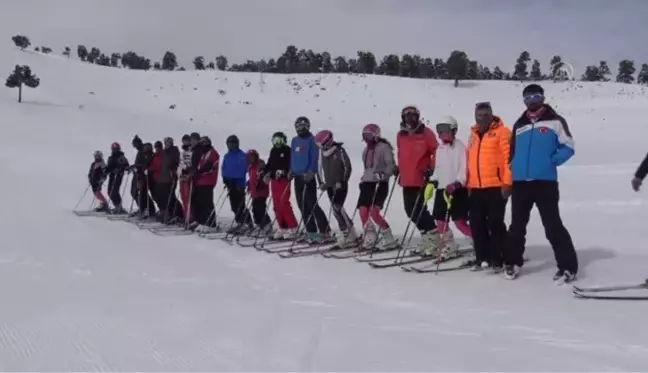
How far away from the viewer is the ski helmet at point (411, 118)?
852 centimetres

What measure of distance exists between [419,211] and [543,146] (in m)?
2.32

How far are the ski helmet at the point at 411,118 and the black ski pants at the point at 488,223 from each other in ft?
4.15

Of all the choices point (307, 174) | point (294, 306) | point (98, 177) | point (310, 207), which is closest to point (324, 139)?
point (307, 174)

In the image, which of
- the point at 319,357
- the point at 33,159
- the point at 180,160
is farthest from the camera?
the point at 33,159

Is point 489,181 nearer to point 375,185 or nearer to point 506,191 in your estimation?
point 506,191

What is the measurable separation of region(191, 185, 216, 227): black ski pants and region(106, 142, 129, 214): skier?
11.3 ft

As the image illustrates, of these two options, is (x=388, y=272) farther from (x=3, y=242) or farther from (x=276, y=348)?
(x=3, y=242)

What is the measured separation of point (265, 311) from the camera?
606 centimetres

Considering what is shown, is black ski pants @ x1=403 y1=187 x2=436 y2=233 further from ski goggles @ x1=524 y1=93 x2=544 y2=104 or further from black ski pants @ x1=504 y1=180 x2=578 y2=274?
ski goggles @ x1=524 y1=93 x2=544 y2=104

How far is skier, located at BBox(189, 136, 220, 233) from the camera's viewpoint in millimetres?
12570

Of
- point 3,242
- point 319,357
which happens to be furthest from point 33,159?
point 319,357

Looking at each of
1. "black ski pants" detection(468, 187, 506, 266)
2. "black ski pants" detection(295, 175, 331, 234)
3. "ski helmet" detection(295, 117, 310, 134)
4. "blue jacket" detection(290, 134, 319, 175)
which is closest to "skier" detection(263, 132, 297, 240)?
"black ski pants" detection(295, 175, 331, 234)

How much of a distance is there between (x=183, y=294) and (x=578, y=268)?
13.5ft

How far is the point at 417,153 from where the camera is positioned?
8688 millimetres
